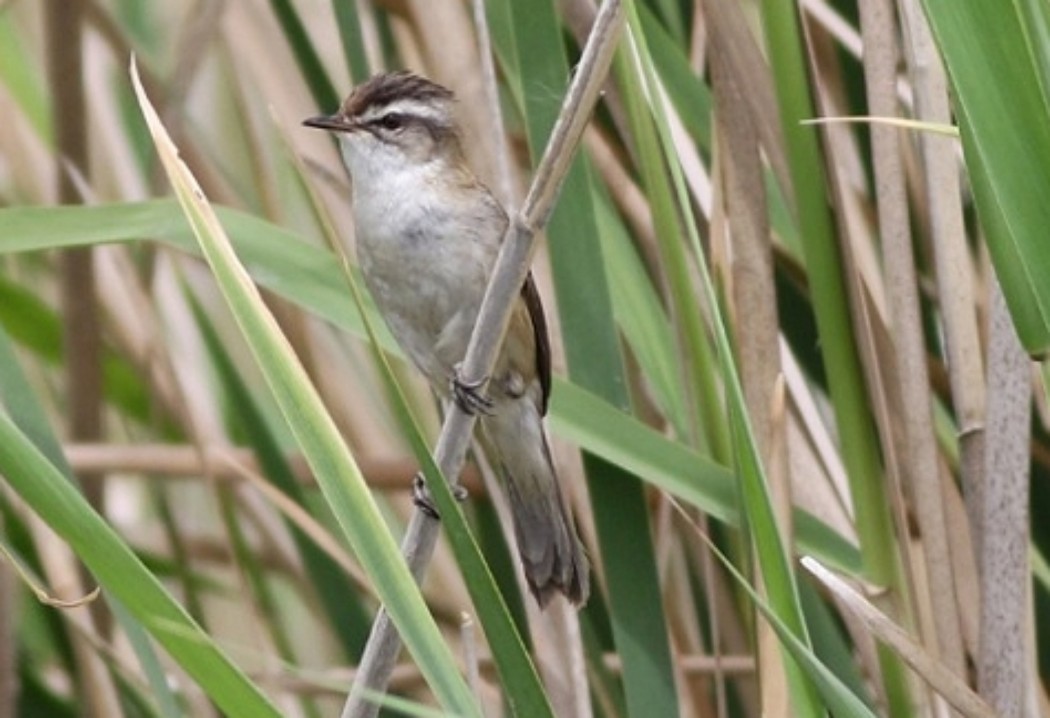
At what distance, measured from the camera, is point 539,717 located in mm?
1168

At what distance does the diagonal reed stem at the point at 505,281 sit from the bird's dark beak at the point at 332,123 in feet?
1.66

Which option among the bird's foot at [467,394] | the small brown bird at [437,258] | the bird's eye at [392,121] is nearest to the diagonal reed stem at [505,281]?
the bird's foot at [467,394]

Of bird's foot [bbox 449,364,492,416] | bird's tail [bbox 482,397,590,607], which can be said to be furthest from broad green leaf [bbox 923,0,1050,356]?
bird's tail [bbox 482,397,590,607]

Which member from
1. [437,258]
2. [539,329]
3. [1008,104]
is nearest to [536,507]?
[539,329]

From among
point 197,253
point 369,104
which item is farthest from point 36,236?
point 369,104

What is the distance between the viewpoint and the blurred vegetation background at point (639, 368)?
1.19 metres

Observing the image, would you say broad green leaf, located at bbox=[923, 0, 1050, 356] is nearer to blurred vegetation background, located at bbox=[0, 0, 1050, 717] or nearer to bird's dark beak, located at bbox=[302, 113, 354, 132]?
blurred vegetation background, located at bbox=[0, 0, 1050, 717]

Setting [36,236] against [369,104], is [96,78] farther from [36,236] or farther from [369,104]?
[36,236]

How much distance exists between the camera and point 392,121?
1.90 meters

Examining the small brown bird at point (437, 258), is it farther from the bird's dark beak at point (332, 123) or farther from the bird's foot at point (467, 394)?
the bird's foot at point (467, 394)

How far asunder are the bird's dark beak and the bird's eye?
46 mm

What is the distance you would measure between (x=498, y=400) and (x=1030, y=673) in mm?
679

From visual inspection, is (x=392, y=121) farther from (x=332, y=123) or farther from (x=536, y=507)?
(x=536, y=507)

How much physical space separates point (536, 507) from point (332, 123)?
0.43 metres
